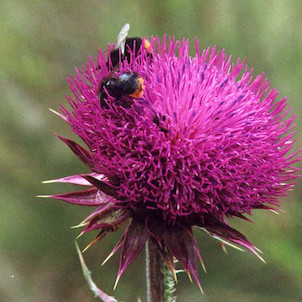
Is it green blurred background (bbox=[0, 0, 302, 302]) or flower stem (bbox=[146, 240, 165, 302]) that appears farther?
green blurred background (bbox=[0, 0, 302, 302])

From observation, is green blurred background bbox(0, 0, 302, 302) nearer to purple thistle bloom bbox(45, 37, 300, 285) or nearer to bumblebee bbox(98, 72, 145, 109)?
purple thistle bloom bbox(45, 37, 300, 285)

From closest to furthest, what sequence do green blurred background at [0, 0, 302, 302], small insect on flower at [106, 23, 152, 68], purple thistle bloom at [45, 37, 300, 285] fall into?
purple thistle bloom at [45, 37, 300, 285] → small insect on flower at [106, 23, 152, 68] → green blurred background at [0, 0, 302, 302]

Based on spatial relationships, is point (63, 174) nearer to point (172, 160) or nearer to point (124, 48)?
point (124, 48)

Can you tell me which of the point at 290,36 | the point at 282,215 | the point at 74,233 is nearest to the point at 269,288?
the point at 282,215

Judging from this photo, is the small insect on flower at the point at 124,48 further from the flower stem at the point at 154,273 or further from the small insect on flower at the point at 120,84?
the flower stem at the point at 154,273

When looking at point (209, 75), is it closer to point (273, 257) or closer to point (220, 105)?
point (220, 105)

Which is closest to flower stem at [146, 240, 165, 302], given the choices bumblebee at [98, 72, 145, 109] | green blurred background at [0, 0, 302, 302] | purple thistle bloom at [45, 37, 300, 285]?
purple thistle bloom at [45, 37, 300, 285]
